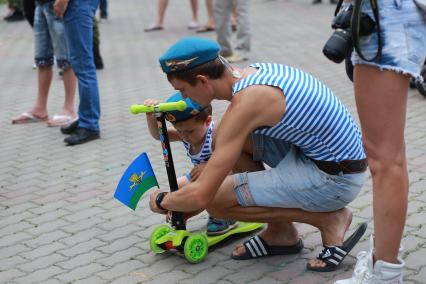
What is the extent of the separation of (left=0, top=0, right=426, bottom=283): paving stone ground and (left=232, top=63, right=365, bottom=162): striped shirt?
0.56 meters

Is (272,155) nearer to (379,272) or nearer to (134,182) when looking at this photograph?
(134,182)

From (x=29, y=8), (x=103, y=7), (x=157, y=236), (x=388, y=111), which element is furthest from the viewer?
(x=103, y=7)

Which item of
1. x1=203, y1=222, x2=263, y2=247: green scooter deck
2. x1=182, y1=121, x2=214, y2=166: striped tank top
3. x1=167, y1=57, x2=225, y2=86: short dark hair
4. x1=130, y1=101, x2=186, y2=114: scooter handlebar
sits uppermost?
x1=167, y1=57, x2=225, y2=86: short dark hair

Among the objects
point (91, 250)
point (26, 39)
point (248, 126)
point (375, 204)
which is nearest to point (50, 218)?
point (91, 250)

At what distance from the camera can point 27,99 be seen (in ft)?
25.7

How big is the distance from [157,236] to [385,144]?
1.35 metres

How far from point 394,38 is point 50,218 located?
243 cm

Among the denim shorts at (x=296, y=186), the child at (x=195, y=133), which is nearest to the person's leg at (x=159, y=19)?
the child at (x=195, y=133)

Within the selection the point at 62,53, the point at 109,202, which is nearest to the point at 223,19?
the point at 62,53

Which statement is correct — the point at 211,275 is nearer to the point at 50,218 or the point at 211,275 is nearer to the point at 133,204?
the point at 133,204

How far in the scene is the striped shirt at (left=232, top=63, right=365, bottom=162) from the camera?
10.2 ft

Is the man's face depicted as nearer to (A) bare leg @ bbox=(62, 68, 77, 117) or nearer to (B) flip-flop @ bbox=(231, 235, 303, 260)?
(B) flip-flop @ bbox=(231, 235, 303, 260)

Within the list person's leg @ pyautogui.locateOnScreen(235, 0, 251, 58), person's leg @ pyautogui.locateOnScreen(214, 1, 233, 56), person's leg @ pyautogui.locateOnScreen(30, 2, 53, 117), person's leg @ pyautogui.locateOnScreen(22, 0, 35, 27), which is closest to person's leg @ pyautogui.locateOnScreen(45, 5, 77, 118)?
person's leg @ pyautogui.locateOnScreen(30, 2, 53, 117)

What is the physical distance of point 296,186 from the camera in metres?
3.29
